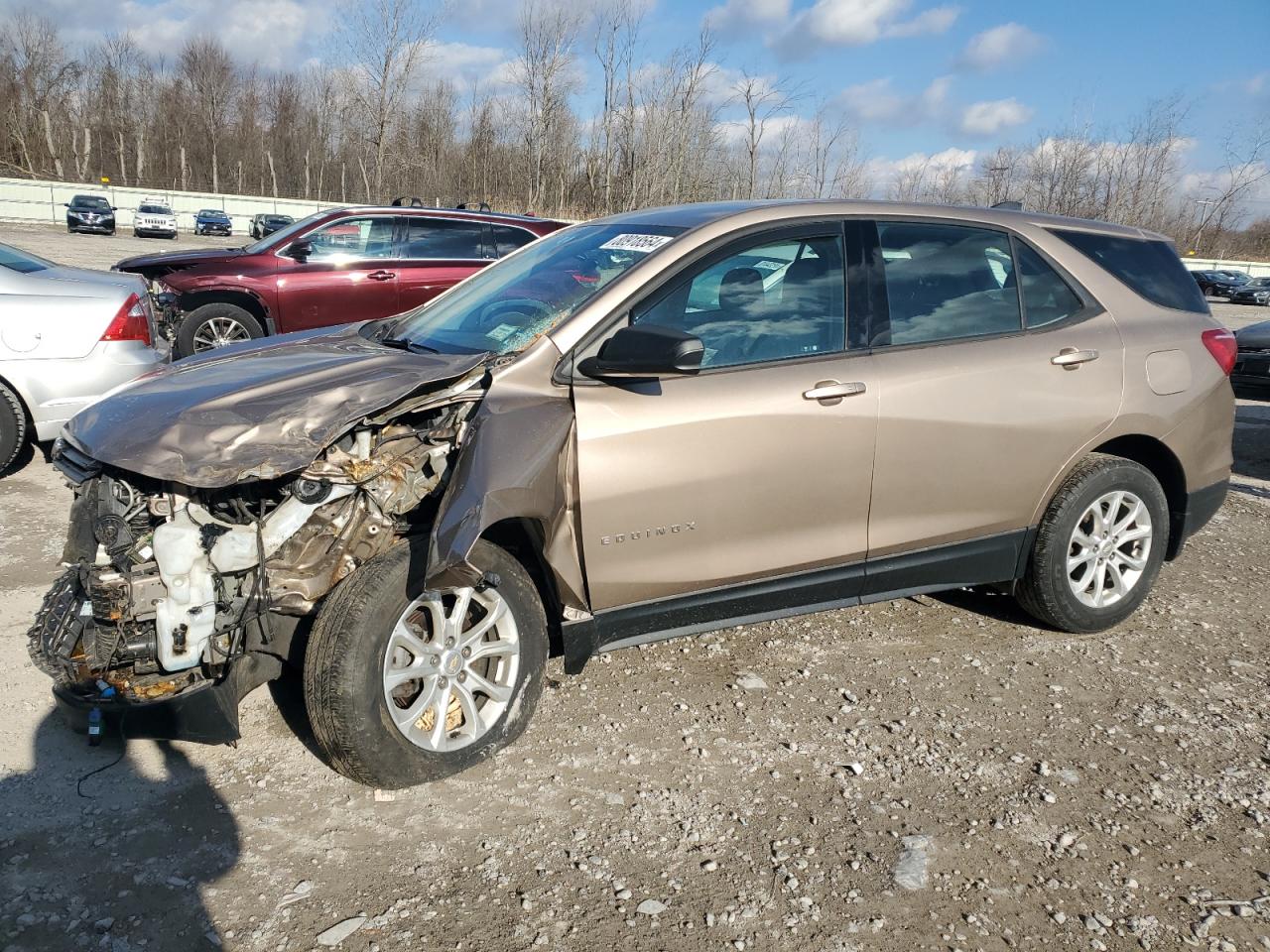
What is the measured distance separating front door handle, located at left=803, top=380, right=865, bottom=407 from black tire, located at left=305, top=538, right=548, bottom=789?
1.27 m

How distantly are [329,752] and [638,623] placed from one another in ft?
3.63

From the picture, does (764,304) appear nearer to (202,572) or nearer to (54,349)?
(202,572)

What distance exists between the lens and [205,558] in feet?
9.68

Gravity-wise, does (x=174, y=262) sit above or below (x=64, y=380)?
above

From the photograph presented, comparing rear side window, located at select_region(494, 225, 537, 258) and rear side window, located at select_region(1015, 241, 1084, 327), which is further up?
rear side window, located at select_region(494, 225, 537, 258)

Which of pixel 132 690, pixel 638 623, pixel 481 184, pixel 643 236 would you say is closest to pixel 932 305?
pixel 643 236

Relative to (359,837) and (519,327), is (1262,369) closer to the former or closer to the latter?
(519,327)

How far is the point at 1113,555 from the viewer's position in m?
4.36

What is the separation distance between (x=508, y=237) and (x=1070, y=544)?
7831 millimetres

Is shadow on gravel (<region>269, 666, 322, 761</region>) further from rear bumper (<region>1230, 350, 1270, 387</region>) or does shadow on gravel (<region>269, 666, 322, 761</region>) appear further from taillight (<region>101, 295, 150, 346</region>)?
rear bumper (<region>1230, 350, 1270, 387</region>)

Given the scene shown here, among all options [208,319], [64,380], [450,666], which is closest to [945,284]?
[450,666]

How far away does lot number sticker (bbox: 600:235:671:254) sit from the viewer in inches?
141

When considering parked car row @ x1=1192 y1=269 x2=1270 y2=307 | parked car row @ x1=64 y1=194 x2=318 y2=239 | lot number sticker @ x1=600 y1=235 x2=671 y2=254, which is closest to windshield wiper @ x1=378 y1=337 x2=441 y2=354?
lot number sticker @ x1=600 y1=235 x2=671 y2=254

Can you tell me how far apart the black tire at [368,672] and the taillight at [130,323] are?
4057 mm
